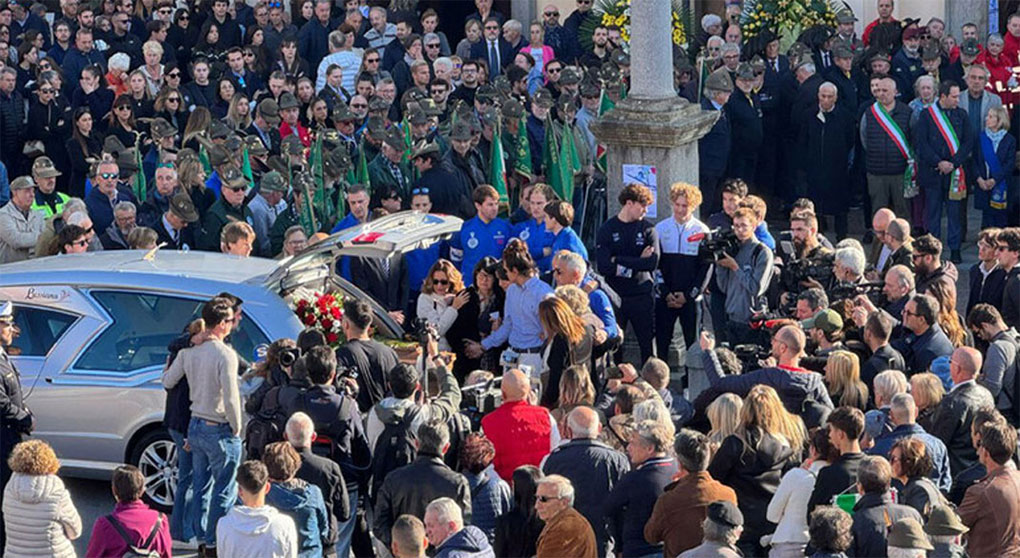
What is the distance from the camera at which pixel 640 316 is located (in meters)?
14.8

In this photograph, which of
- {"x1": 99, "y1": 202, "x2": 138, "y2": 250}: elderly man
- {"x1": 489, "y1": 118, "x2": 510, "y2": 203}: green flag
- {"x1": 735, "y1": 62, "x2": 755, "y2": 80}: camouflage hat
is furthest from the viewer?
{"x1": 735, "y1": 62, "x2": 755, "y2": 80}: camouflage hat

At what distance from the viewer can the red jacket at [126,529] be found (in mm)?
9945

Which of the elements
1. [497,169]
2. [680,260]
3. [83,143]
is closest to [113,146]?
[83,143]

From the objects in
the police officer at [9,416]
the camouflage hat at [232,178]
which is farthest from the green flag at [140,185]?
the police officer at [9,416]

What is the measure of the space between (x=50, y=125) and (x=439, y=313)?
768 centimetres

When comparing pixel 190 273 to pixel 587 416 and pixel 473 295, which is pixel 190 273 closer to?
pixel 473 295

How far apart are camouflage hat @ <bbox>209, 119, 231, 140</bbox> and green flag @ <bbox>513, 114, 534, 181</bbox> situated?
8.23ft

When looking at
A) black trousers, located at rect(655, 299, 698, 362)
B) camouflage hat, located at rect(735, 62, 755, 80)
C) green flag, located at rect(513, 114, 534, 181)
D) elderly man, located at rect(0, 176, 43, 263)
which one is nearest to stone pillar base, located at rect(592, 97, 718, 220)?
black trousers, located at rect(655, 299, 698, 362)

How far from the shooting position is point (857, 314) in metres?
12.8

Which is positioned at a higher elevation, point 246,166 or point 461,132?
point 461,132

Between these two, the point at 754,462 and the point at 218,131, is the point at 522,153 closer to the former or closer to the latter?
the point at 218,131

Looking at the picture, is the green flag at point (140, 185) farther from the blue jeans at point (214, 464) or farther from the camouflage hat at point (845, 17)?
the camouflage hat at point (845, 17)

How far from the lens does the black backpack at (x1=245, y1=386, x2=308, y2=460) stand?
1112 cm

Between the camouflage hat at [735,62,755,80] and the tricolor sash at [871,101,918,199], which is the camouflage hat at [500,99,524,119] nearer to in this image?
the camouflage hat at [735,62,755,80]
